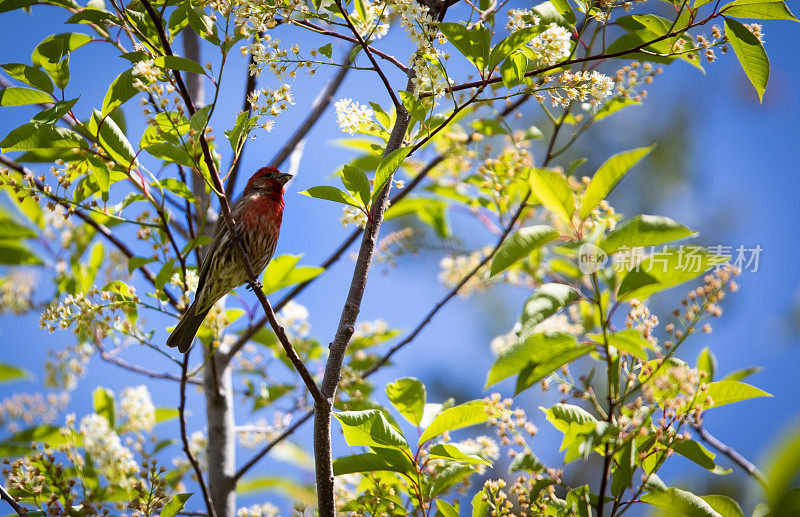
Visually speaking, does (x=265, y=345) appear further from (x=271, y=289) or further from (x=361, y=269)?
(x=361, y=269)

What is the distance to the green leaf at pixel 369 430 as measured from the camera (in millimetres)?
2082

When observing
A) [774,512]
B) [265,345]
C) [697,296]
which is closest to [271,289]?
[265,345]

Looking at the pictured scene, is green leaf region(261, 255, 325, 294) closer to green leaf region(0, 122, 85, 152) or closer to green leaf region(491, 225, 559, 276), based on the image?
green leaf region(0, 122, 85, 152)

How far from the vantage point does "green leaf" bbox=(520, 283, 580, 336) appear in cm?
184

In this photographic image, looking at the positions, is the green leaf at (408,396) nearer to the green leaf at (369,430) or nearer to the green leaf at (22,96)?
the green leaf at (369,430)

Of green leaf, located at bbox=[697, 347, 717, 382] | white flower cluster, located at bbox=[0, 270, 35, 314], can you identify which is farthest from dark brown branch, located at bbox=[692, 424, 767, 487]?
white flower cluster, located at bbox=[0, 270, 35, 314]

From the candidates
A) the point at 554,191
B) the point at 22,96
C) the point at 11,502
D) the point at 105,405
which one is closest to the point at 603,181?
the point at 554,191

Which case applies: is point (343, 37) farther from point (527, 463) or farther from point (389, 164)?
point (527, 463)

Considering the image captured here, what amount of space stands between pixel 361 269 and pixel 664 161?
716 cm

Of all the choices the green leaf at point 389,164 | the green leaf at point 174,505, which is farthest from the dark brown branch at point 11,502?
the green leaf at point 389,164

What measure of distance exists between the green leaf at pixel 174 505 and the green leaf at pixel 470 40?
163 cm

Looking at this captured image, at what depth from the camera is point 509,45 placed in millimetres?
2039

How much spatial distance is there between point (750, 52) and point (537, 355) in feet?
3.86

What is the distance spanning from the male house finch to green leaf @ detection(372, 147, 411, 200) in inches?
62.2
